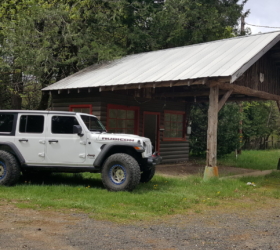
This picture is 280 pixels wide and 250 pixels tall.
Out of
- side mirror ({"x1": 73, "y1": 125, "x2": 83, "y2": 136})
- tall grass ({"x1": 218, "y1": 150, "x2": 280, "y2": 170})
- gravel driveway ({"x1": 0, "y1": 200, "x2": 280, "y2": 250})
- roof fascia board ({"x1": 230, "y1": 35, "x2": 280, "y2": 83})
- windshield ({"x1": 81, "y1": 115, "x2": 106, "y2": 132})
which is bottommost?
tall grass ({"x1": 218, "y1": 150, "x2": 280, "y2": 170})

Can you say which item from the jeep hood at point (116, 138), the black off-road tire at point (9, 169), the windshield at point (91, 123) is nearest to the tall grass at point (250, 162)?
the windshield at point (91, 123)

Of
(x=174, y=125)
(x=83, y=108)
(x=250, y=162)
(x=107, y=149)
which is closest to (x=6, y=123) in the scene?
(x=107, y=149)

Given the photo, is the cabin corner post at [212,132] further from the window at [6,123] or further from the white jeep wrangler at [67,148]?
the window at [6,123]

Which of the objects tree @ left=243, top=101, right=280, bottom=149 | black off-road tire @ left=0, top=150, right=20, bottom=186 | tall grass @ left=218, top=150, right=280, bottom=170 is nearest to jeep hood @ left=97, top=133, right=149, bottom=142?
black off-road tire @ left=0, top=150, right=20, bottom=186

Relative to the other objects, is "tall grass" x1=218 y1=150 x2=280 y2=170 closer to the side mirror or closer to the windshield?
the windshield

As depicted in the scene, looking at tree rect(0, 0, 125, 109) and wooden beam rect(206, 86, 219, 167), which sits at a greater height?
tree rect(0, 0, 125, 109)

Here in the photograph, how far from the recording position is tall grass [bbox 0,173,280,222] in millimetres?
7180

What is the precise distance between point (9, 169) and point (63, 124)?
66.1 inches

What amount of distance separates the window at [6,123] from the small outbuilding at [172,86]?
150 inches

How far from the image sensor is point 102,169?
898cm

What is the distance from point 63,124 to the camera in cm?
948

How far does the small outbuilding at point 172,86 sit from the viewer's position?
11195 mm

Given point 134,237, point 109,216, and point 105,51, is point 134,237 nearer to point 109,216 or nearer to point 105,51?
point 109,216

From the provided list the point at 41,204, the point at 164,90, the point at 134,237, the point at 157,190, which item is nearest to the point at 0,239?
the point at 134,237
